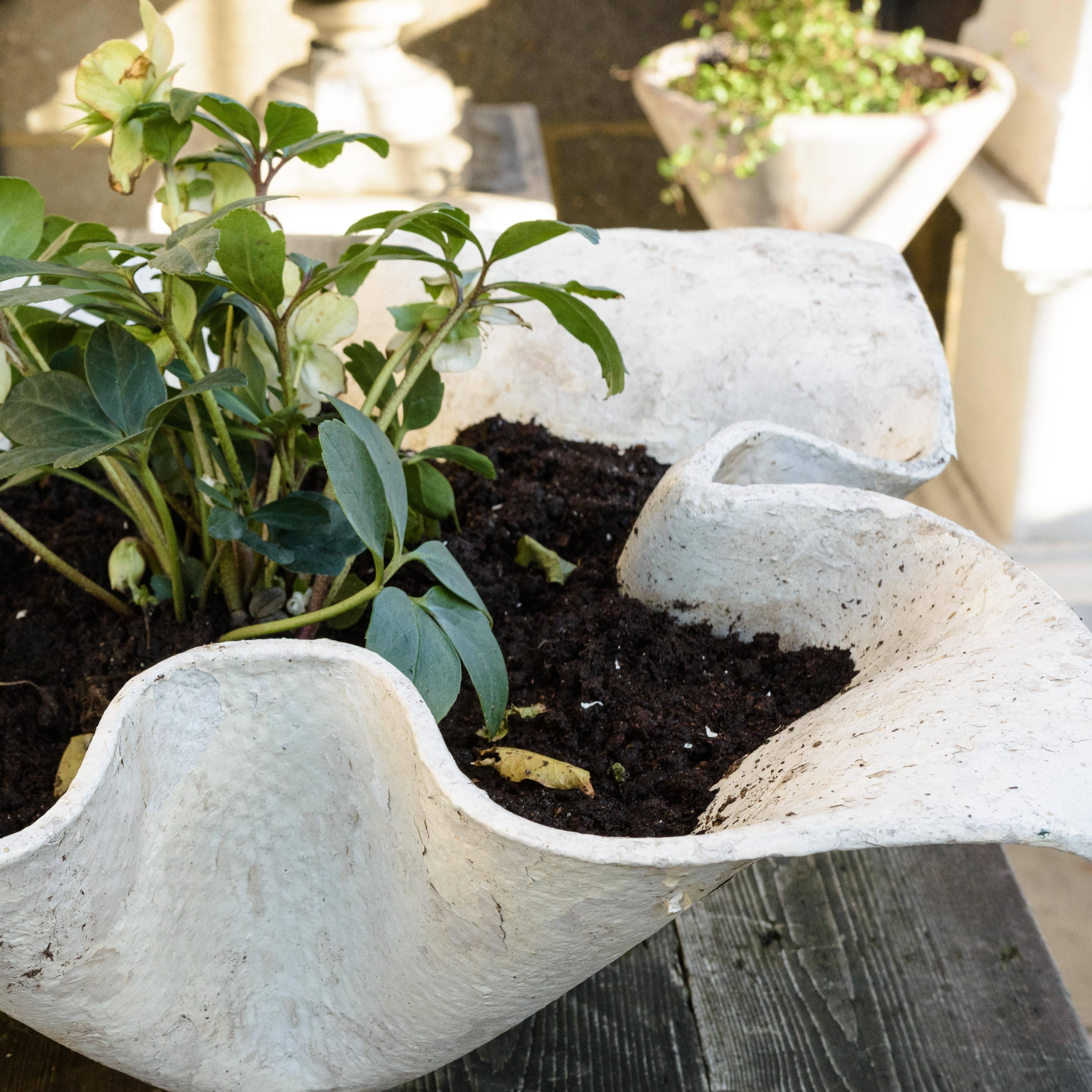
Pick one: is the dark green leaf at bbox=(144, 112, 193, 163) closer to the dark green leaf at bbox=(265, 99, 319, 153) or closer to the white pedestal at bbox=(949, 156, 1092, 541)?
the dark green leaf at bbox=(265, 99, 319, 153)

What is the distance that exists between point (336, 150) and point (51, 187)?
1.67 m

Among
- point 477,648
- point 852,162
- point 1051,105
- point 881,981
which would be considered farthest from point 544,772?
point 1051,105

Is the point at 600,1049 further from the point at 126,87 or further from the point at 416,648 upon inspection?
the point at 126,87

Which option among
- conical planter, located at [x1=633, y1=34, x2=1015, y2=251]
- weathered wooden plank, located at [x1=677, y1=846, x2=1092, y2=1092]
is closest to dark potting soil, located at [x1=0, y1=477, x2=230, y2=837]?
weathered wooden plank, located at [x1=677, y1=846, x2=1092, y2=1092]

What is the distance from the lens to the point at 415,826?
390 mm

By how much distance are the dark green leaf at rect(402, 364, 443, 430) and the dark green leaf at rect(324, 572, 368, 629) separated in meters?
0.08

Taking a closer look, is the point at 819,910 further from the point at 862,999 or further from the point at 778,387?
the point at 778,387

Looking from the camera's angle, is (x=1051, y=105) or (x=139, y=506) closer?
(x=139, y=506)

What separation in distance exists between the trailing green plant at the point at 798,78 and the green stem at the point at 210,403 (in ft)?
3.27

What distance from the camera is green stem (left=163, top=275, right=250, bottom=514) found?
44cm

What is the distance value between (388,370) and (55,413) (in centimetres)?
14

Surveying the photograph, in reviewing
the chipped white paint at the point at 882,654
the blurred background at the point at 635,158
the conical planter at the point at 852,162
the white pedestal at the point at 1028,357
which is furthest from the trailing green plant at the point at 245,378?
the white pedestal at the point at 1028,357

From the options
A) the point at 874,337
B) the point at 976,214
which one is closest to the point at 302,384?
the point at 874,337

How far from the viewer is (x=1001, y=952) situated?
0.61 m
